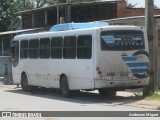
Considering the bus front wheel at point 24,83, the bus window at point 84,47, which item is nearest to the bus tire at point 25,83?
the bus front wheel at point 24,83

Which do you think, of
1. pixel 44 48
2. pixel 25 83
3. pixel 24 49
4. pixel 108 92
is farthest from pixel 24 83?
pixel 108 92

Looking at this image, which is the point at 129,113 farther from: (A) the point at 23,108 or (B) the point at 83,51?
(B) the point at 83,51

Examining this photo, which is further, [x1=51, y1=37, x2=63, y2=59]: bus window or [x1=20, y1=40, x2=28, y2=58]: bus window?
[x1=20, y1=40, x2=28, y2=58]: bus window

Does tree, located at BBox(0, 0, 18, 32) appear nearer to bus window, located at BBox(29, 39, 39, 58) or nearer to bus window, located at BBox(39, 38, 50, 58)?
bus window, located at BBox(29, 39, 39, 58)

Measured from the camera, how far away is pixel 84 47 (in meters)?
19.0

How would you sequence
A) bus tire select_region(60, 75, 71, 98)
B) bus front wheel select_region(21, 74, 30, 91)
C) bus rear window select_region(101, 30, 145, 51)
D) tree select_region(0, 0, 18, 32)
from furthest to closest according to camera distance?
tree select_region(0, 0, 18, 32)
bus front wheel select_region(21, 74, 30, 91)
bus tire select_region(60, 75, 71, 98)
bus rear window select_region(101, 30, 145, 51)

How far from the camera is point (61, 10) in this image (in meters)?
37.0

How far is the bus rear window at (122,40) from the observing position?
725 inches

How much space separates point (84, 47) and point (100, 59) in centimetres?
105

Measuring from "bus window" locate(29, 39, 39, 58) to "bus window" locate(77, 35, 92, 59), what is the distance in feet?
13.1

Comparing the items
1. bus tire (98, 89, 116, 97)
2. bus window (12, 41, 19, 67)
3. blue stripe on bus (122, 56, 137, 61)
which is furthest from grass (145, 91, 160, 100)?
bus window (12, 41, 19, 67)

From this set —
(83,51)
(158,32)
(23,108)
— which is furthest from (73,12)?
(23,108)

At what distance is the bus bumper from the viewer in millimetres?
18266

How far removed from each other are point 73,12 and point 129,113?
23.0 meters
